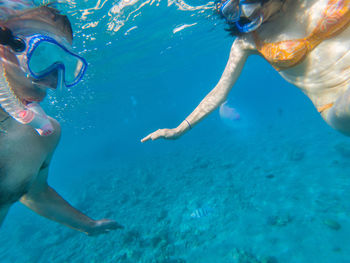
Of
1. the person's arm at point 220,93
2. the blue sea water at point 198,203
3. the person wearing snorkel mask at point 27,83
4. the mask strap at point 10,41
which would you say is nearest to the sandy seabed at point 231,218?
the blue sea water at point 198,203

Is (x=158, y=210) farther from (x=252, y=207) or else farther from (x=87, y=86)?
(x=87, y=86)

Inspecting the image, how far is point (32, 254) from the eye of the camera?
10.1 metres

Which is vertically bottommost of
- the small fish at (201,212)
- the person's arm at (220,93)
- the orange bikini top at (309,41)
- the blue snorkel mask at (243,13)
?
the small fish at (201,212)

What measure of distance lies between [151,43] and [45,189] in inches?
710

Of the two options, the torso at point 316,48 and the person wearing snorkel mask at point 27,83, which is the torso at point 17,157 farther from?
the torso at point 316,48

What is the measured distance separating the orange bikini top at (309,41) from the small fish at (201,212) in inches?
278

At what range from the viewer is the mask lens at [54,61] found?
1674 mm

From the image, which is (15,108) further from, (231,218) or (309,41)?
(231,218)

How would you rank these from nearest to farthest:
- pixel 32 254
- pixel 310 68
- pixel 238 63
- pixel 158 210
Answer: pixel 310 68
pixel 238 63
pixel 158 210
pixel 32 254

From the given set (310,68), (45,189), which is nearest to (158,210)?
(45,189)

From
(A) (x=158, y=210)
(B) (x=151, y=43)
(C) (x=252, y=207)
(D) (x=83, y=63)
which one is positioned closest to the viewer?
(D) (x=83, y=63)

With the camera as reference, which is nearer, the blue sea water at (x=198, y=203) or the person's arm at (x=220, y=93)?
the person's arm at (x=220, y=93)

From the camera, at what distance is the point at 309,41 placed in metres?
1.80

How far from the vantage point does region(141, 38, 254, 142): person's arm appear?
2.48 metres
